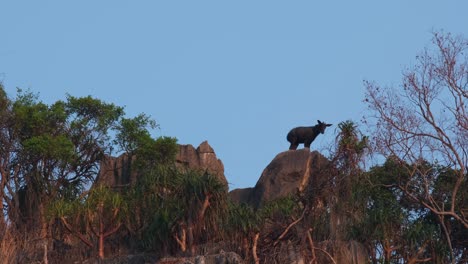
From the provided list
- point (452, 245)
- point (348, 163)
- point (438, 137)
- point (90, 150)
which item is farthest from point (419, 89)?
point (90, 150)

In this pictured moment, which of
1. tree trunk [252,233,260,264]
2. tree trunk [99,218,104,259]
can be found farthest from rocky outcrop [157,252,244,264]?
tree trunk [99,218,104,259]

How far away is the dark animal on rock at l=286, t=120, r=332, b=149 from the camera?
41.6 meters

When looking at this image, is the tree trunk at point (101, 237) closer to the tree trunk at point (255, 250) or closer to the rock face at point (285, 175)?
the tree trunk at point (255, 250)

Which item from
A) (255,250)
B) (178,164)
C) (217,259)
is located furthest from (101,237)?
(178,164)

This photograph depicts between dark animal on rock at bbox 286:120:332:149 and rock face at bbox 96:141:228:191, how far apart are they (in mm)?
2284

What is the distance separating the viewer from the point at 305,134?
137 feet

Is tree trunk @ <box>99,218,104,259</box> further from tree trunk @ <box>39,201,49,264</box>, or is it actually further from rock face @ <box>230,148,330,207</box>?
rock face @ <box>230,148,330,207</box>

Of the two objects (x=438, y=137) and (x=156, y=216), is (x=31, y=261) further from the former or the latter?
(x=438, y=137)

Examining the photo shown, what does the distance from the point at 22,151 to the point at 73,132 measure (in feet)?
5.98

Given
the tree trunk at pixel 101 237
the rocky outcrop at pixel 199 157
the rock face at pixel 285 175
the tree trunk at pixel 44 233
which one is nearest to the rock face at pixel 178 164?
the rocky outcrop at pixel 199 157

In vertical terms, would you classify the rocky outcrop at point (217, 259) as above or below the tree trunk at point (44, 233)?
below

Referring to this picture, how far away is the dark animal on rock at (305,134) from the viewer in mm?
41562

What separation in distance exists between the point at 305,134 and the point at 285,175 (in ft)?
10.3

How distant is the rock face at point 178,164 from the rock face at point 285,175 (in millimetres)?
1463
